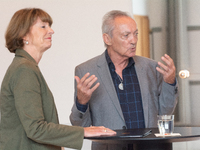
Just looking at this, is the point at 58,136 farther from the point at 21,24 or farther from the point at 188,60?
the point at 188,60

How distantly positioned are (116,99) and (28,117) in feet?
3.08

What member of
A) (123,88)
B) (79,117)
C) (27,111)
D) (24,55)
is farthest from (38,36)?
(123,88)

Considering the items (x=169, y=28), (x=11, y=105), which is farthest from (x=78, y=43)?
(x=11, y=105)

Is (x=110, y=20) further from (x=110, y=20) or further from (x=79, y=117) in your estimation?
(x=79, y=117)

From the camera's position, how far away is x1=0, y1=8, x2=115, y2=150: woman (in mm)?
→ 1575

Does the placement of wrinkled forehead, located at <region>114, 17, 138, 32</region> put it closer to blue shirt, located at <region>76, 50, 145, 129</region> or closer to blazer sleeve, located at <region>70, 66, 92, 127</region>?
blue shirt, located at <region>76, 50, 145, 129</region>

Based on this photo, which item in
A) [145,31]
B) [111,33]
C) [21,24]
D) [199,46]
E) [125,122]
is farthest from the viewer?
[145,31]

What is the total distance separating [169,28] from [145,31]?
304 millimetres

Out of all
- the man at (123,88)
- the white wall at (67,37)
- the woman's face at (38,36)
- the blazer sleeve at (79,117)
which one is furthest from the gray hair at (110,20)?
the white wall at (67,37)

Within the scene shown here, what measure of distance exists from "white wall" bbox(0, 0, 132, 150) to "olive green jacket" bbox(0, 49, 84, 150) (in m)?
2.04

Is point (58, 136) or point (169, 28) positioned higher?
point (169, 28)

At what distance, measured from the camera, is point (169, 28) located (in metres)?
3.84

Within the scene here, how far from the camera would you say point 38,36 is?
6.07 ft

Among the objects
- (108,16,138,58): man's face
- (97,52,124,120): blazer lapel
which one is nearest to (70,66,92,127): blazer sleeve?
(97,52,124,120): blazer lapel
